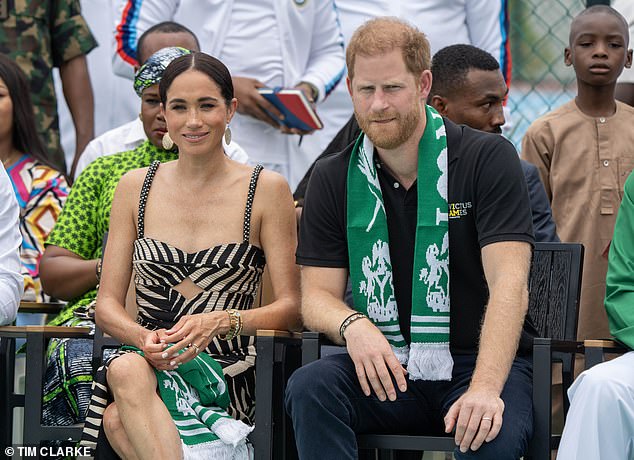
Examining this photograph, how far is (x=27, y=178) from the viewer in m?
5.35

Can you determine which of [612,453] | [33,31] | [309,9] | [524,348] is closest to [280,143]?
[309,9]

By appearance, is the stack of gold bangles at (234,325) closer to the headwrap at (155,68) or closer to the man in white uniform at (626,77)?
the headwrap at (155,68)

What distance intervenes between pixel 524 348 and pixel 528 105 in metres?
2.85

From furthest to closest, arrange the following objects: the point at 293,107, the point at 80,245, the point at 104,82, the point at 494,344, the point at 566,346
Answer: the point at 104,82
the point at 293,107
the point at 80,245
the point at 566,346
the point at 494,344

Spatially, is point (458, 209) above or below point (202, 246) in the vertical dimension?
above

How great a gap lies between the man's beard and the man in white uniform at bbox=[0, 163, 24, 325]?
55.6 inches

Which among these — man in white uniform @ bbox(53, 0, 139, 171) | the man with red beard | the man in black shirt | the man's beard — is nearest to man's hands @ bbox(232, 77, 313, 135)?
man in white uniform @ bbox(53, 0, 139, 171)

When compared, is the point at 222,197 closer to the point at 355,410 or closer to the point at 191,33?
the point at 355,410

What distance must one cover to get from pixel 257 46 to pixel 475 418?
10.5 feet

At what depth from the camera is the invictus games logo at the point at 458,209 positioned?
398 cm

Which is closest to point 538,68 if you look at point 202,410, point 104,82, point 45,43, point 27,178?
point 104,82

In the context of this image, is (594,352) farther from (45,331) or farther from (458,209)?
(45,331)

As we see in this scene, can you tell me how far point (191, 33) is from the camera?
19.4 ft

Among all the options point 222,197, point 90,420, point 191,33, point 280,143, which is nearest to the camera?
point 90,420
